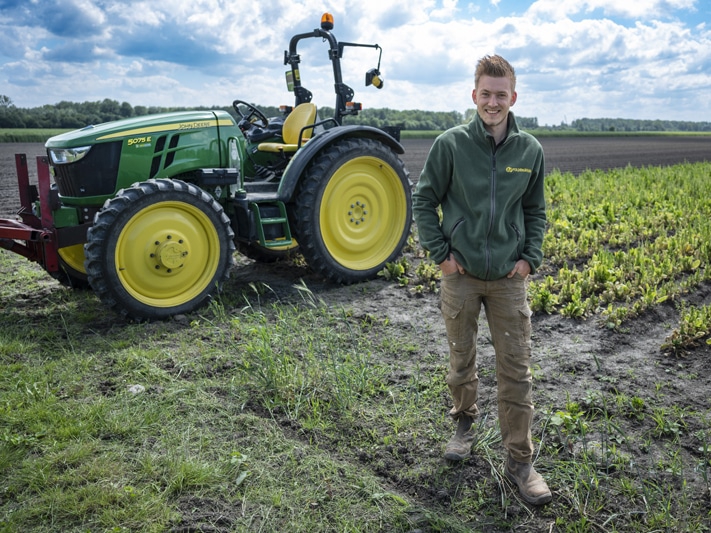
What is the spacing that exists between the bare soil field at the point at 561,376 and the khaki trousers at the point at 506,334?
0.31 meters

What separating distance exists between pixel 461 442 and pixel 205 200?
9.55ft

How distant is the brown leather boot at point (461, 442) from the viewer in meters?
2.97

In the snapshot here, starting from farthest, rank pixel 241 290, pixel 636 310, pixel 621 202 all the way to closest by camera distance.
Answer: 1. pixel 621 202
2. pixel 241 290
3. pixel 636 310

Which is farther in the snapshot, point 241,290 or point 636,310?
point 241,290

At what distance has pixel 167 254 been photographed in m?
4.82

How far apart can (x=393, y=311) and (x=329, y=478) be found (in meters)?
2.44

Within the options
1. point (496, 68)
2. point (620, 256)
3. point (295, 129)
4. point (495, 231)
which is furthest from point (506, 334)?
point (295, 129)

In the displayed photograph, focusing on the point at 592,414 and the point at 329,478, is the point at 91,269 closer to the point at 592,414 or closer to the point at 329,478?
the point at 329,478

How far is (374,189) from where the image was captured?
6066 millimetres

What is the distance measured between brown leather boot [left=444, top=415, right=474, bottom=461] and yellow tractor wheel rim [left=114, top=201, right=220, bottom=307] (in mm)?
2729

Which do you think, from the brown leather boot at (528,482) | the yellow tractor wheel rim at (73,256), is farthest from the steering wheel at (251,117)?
the brown leather boot at (528,482)

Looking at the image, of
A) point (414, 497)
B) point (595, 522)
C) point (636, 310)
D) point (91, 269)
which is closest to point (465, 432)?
point (414, 497)

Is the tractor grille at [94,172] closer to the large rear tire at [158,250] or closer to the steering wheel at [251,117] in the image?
the large rear tire at [158,250]

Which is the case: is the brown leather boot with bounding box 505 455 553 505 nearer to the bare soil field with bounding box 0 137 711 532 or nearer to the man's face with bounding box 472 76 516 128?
the bare soil field with bounding box 0 137 711 532
